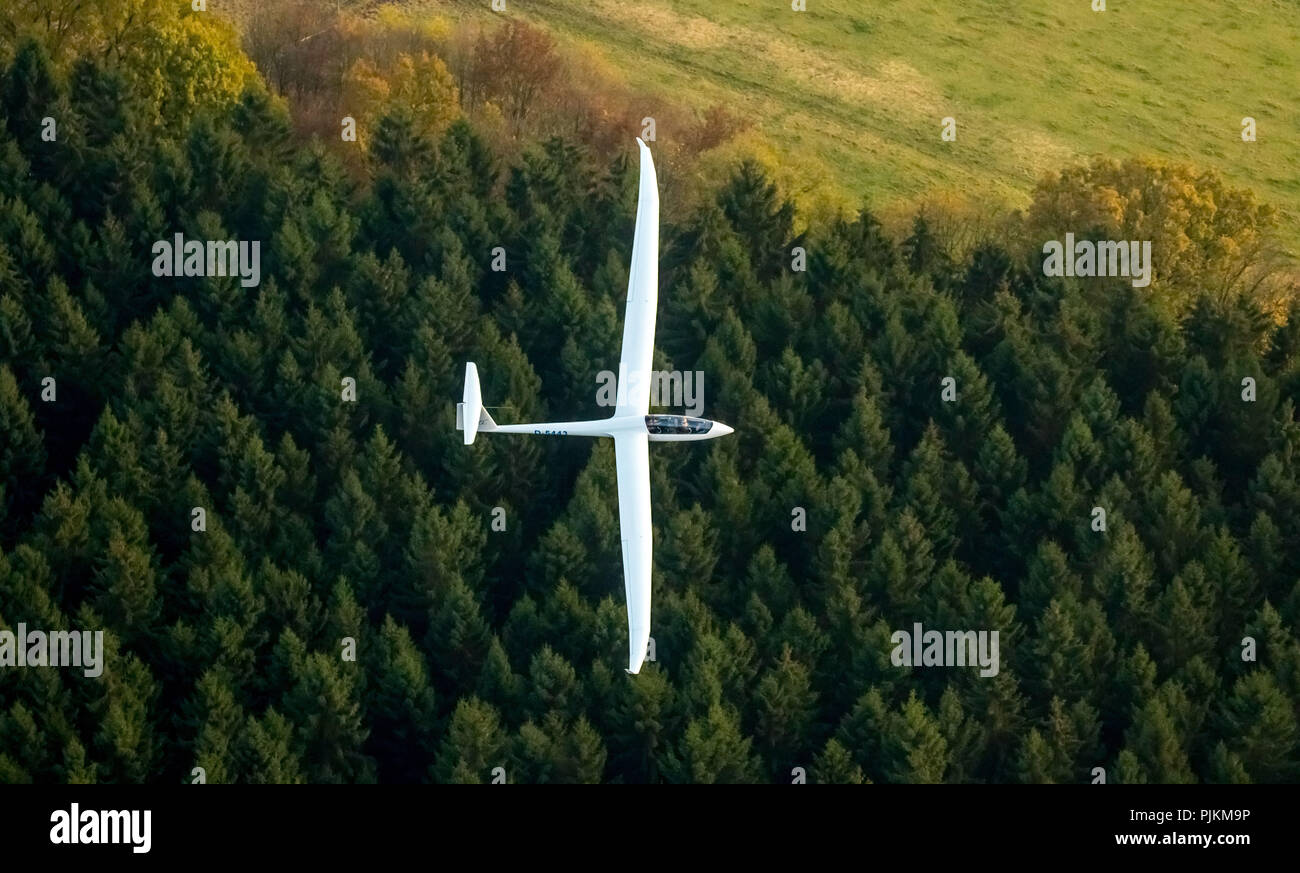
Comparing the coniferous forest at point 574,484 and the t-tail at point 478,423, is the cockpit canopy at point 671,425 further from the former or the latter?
the coniferous forest at point 574,484

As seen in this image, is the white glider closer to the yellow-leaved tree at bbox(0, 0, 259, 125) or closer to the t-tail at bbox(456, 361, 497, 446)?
the t-tail at bbox(456, 361, 497, 446)

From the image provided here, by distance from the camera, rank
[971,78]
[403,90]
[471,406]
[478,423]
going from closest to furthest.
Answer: [471,406] → [478,423] → [403,90] → [971,78]

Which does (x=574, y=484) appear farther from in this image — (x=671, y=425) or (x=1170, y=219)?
(x=1170, y=219)

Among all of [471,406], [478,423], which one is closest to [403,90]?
[478,423]

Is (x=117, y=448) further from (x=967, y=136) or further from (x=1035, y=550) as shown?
(x=967, y=136)

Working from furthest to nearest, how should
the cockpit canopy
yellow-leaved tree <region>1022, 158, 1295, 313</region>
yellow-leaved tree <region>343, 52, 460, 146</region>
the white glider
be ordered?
yellow-leaved tree <region>343, 52, 460, 146</region>, yellow-leaved tree <region>1022, 158, 1295, 313</region>, the white glider, the cockpit canopy

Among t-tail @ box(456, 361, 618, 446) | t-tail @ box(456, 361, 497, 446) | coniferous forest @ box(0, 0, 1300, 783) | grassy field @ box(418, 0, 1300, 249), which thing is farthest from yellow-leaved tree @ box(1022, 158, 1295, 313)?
t-tail @ box(456, 361, 497, 446)
